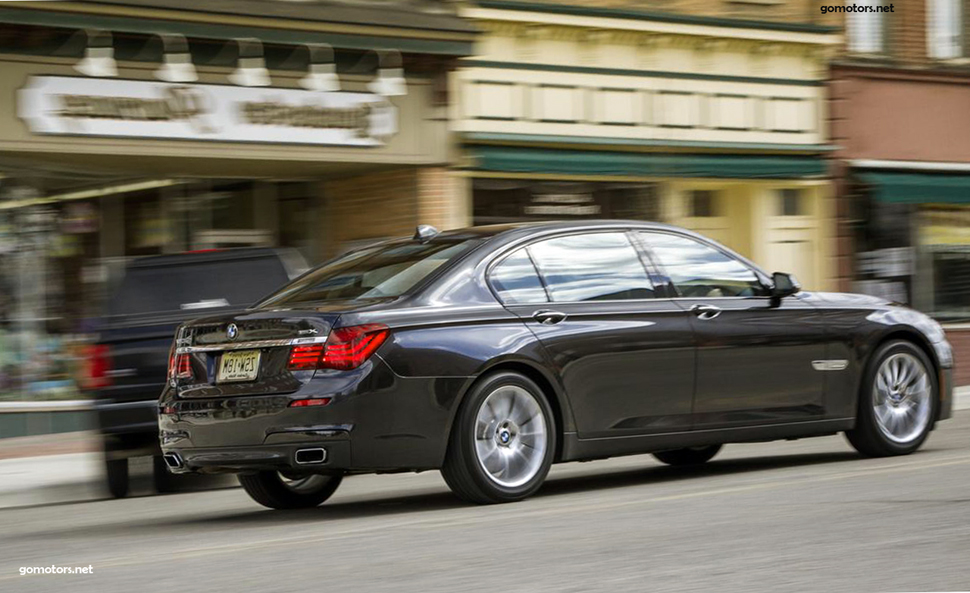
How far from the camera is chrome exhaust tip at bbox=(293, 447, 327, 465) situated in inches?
320

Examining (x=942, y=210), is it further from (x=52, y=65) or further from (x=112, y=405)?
(x=112, y=405)

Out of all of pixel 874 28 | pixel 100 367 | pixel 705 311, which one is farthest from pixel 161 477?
pixel 874 28

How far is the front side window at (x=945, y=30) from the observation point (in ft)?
74.8

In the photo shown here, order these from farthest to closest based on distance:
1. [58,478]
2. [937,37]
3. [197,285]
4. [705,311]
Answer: [937,37], [58,478], [197,285], [705,311]

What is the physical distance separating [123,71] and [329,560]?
10454 millimetres

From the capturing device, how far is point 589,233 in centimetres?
942

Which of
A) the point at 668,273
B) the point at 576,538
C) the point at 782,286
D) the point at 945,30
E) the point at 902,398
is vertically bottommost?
the point at 576,538

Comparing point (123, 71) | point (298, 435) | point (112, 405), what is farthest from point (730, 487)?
point (123, 71)

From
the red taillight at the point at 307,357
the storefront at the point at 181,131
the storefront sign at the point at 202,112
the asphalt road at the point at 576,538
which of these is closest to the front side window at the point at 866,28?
the storefront at the point at 181,131

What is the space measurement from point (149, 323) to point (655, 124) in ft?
32.7

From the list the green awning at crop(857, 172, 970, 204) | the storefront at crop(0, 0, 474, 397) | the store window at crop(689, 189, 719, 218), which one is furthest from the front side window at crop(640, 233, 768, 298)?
the green awning at crop(857, 172, 970, 204)

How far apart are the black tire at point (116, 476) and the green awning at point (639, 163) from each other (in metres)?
7.68

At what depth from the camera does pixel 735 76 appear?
2086 cm

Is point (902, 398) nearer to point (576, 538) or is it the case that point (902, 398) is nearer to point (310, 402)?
point (576, 538)
